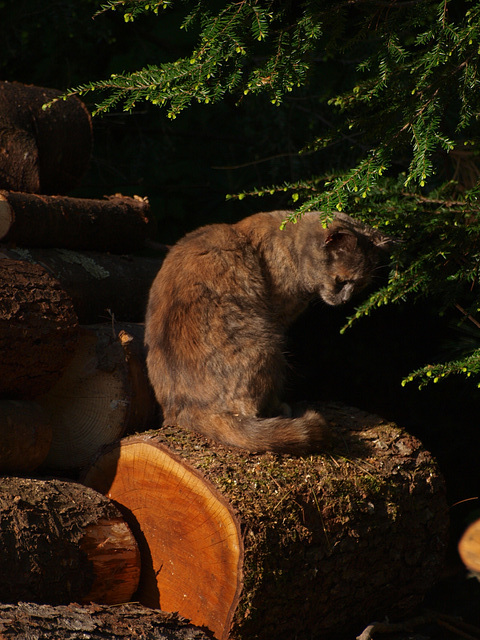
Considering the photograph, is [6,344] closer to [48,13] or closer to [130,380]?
[130,380]

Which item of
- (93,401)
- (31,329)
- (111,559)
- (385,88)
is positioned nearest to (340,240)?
(385,88)

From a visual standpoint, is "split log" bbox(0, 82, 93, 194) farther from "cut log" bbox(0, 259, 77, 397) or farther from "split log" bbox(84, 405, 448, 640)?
"split log" bbox(84, 405, 448, 640)

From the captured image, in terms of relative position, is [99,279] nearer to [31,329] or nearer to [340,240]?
[31,329]

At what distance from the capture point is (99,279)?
3.79 meters

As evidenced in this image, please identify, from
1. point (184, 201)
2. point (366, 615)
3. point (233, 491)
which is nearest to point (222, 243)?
point (233, 491)

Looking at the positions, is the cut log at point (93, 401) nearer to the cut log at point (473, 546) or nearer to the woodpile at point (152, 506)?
the woodpile at point (152, 506)

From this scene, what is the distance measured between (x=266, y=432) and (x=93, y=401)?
96 centimetres

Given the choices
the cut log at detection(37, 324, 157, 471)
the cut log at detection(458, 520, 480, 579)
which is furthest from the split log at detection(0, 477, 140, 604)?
the cut log at detection(458, 520, 480, 579)

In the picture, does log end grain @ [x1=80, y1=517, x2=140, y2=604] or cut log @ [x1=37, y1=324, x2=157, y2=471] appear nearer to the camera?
log end grain @ [x1=80, y1=517, x2=140, y2=604]

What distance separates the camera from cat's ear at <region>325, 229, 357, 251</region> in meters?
3.39

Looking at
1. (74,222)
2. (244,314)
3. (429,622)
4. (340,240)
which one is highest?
(74,222)

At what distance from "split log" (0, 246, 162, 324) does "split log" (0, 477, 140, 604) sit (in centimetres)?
103

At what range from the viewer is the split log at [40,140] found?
3559mm

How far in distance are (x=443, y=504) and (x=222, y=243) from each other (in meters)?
1.75
